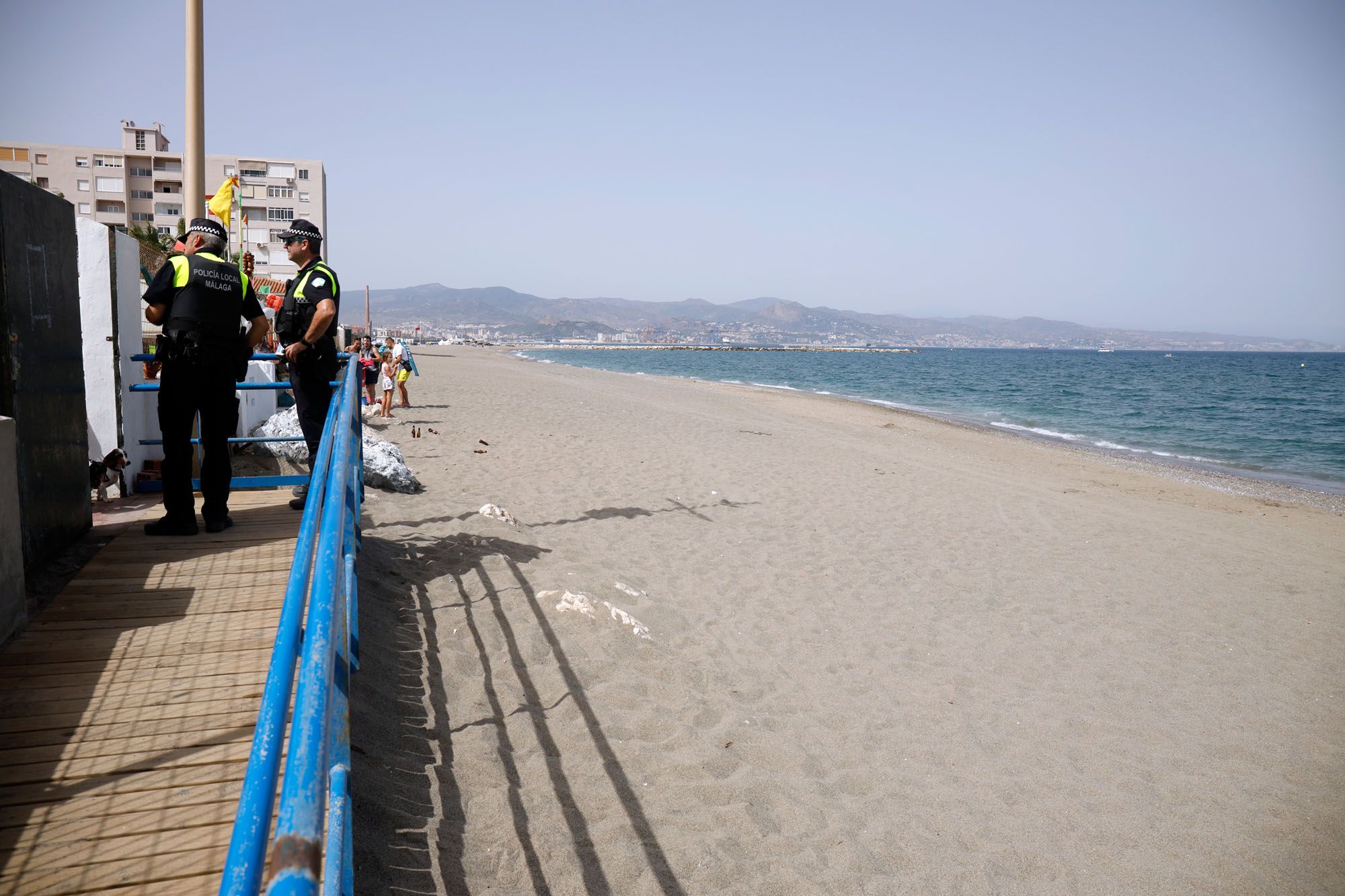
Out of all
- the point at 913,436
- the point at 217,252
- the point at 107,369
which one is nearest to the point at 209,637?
the point at 217,252

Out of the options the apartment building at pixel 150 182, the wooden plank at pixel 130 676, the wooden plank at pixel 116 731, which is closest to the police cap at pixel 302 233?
the wooden plank at pixel 130 676

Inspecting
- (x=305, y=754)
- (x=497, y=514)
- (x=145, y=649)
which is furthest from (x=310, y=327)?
(x=305, y=754)

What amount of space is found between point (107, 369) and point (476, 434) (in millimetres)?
7109

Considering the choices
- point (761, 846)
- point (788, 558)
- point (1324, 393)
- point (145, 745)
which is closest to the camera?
point (145, 745)

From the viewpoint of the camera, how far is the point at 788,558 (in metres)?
7.21

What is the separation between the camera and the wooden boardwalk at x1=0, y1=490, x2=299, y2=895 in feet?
7.10

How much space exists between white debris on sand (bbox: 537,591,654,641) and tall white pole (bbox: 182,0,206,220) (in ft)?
13.9

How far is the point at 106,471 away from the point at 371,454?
2379 mm

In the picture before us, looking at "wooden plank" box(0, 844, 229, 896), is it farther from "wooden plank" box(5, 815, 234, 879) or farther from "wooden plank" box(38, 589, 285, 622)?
"wooden plank" box(38, 589, 285, 622)

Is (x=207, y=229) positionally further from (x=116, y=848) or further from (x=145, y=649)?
(x=116, y=848)

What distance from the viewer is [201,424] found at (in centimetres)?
467

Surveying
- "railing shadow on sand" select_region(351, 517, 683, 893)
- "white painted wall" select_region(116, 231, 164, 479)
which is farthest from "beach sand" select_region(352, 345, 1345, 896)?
"white painted wall" select_region(116, 231, 164, 479)

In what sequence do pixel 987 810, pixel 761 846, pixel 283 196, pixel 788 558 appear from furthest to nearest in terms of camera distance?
pixel 283 196 < pixel 788 558 < pixel 987 810 < pixel 761 846

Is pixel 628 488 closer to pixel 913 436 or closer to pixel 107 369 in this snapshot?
pixel 107 369
